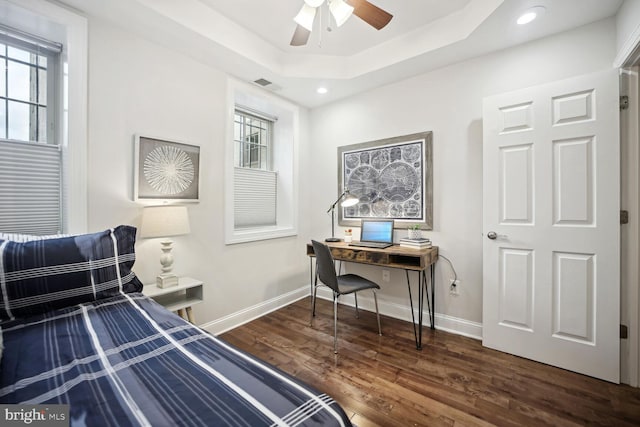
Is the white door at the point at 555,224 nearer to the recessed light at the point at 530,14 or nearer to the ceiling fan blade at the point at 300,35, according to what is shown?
the recessed light at the point at 530,14

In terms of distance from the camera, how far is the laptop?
109 inches

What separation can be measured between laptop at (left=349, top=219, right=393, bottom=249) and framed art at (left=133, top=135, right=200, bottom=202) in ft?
5.54

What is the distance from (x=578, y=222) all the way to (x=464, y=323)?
Result: 1236mm

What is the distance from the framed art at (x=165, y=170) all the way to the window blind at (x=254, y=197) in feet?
2.30

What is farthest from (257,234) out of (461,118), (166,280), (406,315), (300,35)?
(461,118)

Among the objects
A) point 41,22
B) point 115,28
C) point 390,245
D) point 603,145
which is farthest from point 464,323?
point 41,22

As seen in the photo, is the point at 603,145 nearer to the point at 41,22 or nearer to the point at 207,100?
the point at 207,100

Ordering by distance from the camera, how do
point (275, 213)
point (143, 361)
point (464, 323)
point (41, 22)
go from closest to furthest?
point (143, 361) → point (41, 22) → point (464, 323) → point (275, 213)

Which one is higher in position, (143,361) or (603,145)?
(603,145)

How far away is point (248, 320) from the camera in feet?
9.27

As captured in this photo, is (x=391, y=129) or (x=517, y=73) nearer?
(x=517, y=73)

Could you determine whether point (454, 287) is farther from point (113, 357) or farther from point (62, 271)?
point (62, 271)

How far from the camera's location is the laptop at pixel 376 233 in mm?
2775

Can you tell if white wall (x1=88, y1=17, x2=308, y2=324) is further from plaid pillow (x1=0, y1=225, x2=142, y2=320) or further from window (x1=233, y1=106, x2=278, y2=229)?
plaid pillow (x1=0, y1=225, x2=142, y2=320)
